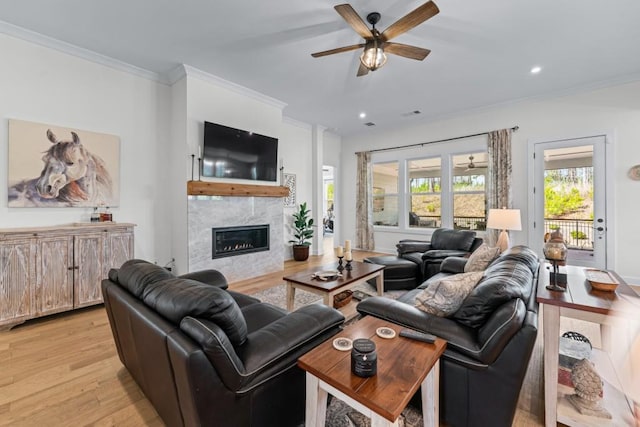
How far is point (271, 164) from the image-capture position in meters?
5.03

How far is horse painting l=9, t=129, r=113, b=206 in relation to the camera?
121 inches

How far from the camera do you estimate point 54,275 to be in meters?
2.89

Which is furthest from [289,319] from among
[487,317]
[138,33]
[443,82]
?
[443,82]

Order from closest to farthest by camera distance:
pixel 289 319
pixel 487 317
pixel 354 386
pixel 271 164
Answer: pixel 354 386 < pixel 487 317 < pixel 289 319 < pixel 271 164

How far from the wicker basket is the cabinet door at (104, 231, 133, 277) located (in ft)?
8.70

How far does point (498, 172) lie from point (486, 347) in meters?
4.84

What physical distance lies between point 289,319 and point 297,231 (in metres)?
4.75

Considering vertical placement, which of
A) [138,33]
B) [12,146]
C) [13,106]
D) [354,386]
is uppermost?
[138,33]

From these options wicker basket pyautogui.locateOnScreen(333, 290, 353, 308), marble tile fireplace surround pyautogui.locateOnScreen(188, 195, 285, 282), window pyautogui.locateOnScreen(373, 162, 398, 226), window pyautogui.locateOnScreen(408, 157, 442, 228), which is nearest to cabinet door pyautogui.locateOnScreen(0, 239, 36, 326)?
marble tile fireplace surround pyautogui.locateOnScreen(188, 195, 285, 282)

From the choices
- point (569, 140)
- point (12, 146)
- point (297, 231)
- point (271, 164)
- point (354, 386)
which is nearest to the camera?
point (354, 386)

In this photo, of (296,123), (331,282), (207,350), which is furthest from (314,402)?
(296,123)

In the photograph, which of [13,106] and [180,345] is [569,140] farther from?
[13,106]

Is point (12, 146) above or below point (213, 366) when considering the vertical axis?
above

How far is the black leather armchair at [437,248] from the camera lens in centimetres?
386
